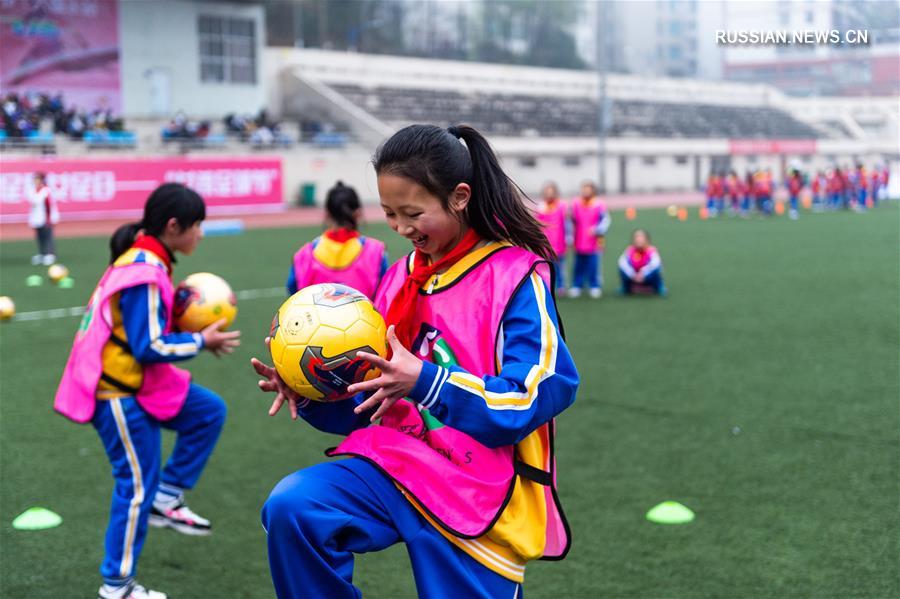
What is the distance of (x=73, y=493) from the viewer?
5.37m

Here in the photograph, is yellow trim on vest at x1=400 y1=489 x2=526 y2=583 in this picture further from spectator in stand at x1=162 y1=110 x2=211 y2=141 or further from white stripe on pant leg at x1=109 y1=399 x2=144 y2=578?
spectator in stand at x1=162 y1=110 x2=211 y2=141

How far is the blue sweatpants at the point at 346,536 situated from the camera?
2340 millimetres

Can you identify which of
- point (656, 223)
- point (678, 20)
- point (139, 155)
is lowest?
point (656, 223)

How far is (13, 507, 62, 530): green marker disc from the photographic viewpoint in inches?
190

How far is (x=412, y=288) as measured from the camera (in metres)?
2.60

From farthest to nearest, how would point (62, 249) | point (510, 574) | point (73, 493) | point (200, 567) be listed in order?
point (62, 249), point (73, 493), point (200, 567), point (510, 574)

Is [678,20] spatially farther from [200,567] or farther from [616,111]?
[200,567]

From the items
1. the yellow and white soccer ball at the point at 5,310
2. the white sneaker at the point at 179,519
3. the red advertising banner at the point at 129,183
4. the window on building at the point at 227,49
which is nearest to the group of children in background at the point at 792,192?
the red advertising banner at the point at 129,183

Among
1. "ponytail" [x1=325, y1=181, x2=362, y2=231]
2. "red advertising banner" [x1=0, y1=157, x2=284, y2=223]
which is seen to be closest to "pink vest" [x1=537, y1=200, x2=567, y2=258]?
"ponytail" [x1=325, y1=181, x2=362, y2=231]

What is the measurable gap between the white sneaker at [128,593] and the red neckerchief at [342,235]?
106 inches

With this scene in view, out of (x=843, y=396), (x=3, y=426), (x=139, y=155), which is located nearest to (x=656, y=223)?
(x=139, y=155)

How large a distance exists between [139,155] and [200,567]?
28.2 metres

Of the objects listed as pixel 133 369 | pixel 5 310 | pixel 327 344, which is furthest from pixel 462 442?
pixel 5 310

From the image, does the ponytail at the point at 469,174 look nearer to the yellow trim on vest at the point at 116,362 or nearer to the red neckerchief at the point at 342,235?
the yellow trim on vest at the point at 116,362
